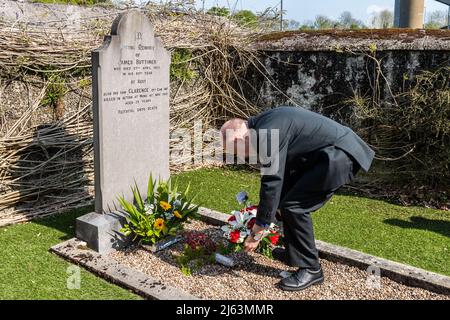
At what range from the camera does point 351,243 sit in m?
4.50

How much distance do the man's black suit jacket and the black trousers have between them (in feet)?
0.16

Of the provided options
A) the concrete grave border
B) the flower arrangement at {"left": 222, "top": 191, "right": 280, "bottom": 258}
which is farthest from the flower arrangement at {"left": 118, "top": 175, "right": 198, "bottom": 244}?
the flower arrangement at {"left": 222, "top": 191, "right": 280, "bottom": 258}

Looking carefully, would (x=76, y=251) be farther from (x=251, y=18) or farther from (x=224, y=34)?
(x=251, y=18)

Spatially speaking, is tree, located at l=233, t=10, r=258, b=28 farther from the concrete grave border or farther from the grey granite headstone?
the concrete grave border

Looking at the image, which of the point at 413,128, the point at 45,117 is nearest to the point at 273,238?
the point at 413,128

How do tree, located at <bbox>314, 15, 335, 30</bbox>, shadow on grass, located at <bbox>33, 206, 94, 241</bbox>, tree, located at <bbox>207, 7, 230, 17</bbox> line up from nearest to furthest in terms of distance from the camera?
shadow on grass, located at <bbox>33, 206, 94, 241</bbox> → tree, located at <bbox>207, 7, 230, 17</bbox> → tree, located at <bbox>314, 15, 335, 30</bbox>

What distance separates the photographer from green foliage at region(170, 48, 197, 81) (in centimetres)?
707

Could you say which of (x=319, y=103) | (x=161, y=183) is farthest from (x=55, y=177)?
(x=319, y=103)

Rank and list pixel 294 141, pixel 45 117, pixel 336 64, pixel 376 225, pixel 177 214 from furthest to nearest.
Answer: pixel 336 64
pixel 45 117
pixel 376 225
pixel 177 214
pixel 294 141

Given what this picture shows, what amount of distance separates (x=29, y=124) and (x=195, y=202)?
2127 mm

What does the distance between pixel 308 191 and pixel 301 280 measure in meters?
0.69

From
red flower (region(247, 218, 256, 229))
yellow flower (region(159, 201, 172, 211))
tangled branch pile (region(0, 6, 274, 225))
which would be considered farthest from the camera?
tangled branch pile (region(0, 6, 274, 225))

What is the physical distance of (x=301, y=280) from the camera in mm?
3471

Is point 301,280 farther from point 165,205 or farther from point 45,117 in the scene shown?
point 45,117
